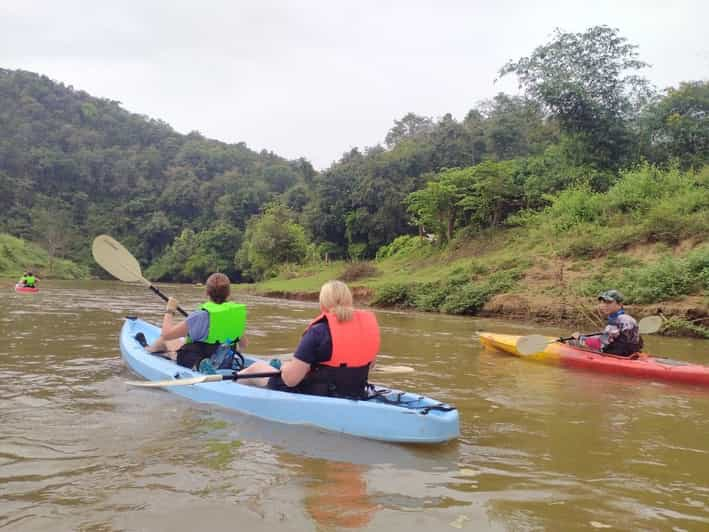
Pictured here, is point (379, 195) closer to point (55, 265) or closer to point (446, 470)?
point (55, 265)

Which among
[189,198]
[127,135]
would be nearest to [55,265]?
[189,198]

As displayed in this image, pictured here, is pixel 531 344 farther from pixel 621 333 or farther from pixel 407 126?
pixel 407 126

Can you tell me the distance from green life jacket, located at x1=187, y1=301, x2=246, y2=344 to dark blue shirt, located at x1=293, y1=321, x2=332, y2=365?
122 centimetres

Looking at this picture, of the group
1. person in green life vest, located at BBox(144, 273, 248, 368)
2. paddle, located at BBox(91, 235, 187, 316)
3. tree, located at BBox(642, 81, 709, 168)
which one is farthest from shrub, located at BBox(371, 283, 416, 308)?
person in green life vest, located at BBox(144, 273, 248, 368)

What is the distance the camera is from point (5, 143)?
5719 cm

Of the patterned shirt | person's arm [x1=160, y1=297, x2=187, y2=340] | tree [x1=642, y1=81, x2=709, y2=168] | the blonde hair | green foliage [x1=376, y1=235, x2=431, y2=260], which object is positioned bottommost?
person's arm [x1=160, y1=297, x2=187, y2=340]

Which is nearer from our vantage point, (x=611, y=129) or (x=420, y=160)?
(x=611, y=129)

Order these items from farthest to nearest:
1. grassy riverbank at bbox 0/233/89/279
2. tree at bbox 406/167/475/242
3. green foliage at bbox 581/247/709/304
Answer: grassy riverbank at bbox 0/233/89/279 < tree at bbox 406/167/475/242 < green foliage at bbox 581/247/709/304

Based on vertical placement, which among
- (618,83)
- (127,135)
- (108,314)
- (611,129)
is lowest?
(108,314)

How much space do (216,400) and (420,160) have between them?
99.5 ft

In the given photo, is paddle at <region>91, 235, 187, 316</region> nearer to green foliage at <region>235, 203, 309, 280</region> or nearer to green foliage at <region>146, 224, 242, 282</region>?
green foliage at <region>235, 203, 309, 280</region>

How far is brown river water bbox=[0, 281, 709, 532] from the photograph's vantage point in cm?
269

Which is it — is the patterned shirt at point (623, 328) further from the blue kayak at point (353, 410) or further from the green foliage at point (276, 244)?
the green foliage at point (276, 244)

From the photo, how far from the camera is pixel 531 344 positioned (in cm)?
749
